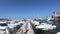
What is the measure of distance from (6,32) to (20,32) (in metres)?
1.29

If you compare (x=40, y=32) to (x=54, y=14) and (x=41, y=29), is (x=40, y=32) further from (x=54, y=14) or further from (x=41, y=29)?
(x=54, y=14)

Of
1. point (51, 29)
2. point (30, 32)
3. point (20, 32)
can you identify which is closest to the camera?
point (20, 32)

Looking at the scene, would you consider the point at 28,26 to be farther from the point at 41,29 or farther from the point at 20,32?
the point at 41,29

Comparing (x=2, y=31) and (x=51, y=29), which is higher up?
(x=2, y=31)

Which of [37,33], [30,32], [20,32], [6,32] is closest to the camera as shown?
[6,32]

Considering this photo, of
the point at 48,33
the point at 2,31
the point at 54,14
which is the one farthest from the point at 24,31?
the point at 54,14

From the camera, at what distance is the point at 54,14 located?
166ft

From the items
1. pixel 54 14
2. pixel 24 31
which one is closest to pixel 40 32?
pixel 24 31

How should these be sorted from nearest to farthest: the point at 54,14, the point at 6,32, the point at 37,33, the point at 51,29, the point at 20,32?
the point at 6,32, the point at 20,32, the point at 37,33, the point at 51,29, the point at 54,14

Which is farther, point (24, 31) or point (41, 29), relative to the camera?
point (41, 29)

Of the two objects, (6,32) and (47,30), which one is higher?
(6,32)

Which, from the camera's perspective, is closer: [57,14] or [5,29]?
[5,29]

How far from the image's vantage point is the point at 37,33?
13.1m

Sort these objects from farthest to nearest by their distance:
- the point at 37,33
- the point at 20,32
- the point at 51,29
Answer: the point at 51,29, the point at 37,33, the point at 20,32
